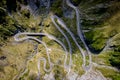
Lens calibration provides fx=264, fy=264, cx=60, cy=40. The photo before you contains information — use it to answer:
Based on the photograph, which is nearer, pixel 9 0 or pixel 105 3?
pixel 105 3

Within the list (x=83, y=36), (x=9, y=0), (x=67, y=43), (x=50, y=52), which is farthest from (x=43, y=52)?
(x=9, y=0)

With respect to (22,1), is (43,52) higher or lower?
lower

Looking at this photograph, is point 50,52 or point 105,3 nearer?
point 105,3

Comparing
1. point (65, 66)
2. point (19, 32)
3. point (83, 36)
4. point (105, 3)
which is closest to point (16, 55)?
point (19, 32)

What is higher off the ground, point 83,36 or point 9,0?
point 9,0

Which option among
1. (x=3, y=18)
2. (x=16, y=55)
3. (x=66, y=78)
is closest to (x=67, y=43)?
(x=66, y=78)

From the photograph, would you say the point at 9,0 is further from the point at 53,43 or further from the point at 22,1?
the point at 53,43

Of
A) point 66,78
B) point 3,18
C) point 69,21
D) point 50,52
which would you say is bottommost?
point 66,78

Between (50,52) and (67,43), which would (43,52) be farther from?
(67,43)
